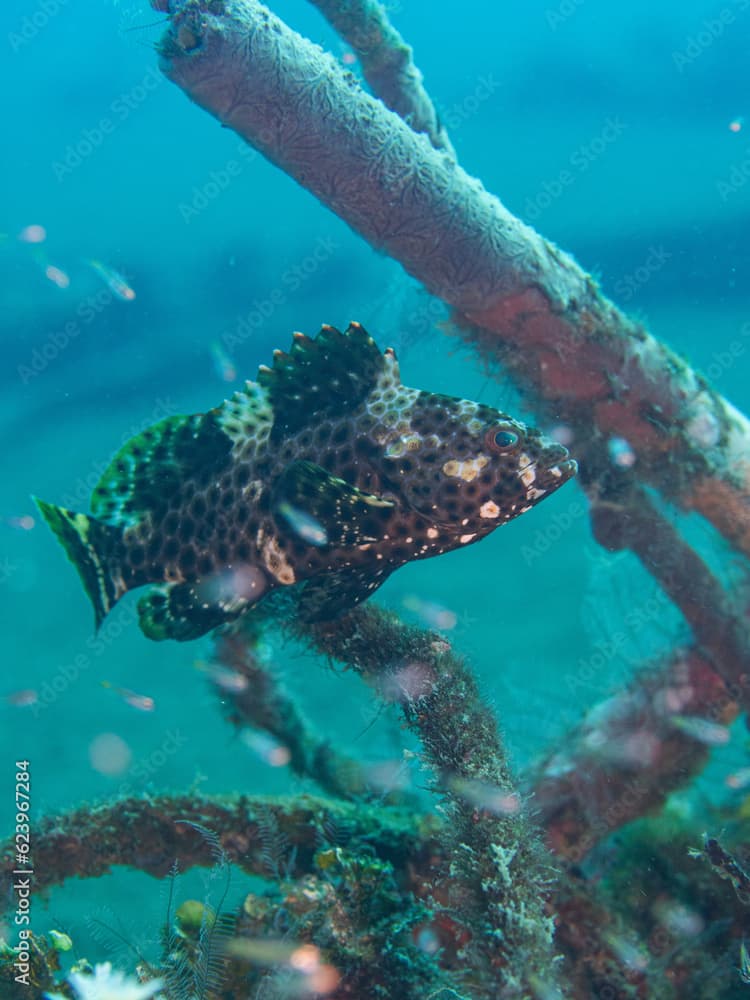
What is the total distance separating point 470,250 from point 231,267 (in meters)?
14.6

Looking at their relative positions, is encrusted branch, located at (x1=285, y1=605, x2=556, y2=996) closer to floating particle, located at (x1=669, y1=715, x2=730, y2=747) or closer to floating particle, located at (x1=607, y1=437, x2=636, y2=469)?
floating particle, located at (x1=607, y1=437, x2=636, y2=469)

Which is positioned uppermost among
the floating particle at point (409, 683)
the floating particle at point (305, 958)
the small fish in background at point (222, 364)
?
the small fish in background at point (222, 364)

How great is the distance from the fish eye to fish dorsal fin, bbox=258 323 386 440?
36.6 inches

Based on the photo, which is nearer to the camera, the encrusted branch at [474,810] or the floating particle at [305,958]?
the encrusted branch at [474,810]

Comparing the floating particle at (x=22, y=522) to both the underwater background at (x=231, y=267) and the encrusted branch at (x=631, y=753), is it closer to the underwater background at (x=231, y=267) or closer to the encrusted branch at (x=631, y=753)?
the underwater background at (x=231, y=267)

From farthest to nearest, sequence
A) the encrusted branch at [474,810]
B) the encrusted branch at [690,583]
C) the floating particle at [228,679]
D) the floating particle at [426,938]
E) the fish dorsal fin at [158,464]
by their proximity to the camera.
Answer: the encrusted branch at [690,583]
the floating particle at [228,679]
the fish dorsal fin at [158,464]
the floating particle at [426,938]
the encrusted branch at [474,810]

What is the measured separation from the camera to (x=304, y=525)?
400cm

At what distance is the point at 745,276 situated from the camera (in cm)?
2016

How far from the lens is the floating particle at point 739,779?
718 centimetres

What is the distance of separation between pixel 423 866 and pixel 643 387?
4.78 meters

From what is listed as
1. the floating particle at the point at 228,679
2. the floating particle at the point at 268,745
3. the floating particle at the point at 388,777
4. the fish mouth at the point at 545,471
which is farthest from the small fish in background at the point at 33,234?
the fish mouth at the point at 545,471

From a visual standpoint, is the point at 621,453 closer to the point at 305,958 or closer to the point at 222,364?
the point at 305,958

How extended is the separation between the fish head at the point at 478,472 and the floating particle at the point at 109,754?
21.2 meters

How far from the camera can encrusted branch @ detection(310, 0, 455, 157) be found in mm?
6406
